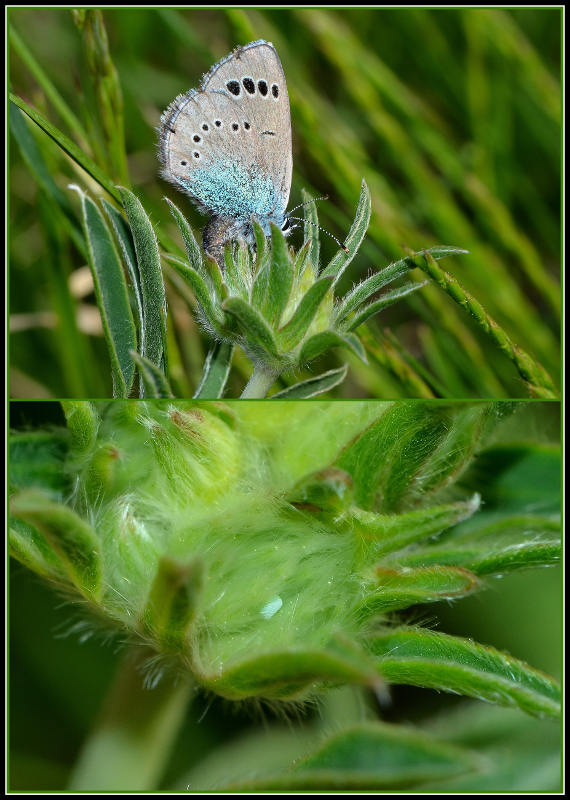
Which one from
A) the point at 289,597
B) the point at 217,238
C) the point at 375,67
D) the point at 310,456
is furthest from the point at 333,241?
the point at 375,67

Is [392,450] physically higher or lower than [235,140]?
lower

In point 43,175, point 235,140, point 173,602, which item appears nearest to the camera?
point 173,602

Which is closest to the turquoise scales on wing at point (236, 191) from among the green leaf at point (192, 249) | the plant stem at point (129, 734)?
the green leaf at point (192, 249)

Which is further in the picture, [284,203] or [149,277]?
[284,203]

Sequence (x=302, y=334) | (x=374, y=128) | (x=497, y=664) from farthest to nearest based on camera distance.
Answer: (x=374, y=128) → (x=302, y=334) → (x=497, y=664)

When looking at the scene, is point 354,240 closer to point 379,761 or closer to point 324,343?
point 324,343

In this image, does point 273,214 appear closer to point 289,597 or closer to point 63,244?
point 289,597

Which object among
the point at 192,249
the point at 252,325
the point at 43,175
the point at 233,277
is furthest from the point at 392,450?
the point at 43,175
